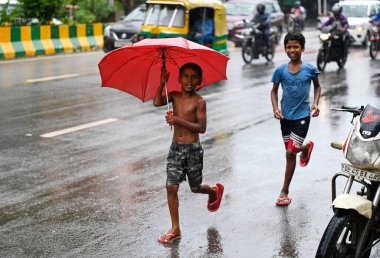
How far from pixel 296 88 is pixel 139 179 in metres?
2.13

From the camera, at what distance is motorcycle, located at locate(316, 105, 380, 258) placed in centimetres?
487

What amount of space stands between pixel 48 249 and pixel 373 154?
104 inches

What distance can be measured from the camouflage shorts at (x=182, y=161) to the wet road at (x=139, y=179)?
20.7 inches

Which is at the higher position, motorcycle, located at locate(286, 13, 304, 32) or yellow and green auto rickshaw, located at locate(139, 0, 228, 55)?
yellow and green auto rickshaw, located at locate(139, 0, 228, 55)

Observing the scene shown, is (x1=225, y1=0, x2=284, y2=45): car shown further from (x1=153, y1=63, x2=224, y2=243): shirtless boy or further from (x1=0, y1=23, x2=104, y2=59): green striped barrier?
(x1=153, y1=63, x2=224, y2=243): shirtless boy

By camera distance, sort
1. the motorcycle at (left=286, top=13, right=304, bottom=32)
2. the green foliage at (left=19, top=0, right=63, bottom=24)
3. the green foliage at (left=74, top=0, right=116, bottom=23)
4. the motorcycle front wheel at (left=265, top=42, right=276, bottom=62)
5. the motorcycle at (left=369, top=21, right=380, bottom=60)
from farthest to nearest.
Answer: the motorcycle at (left=286, top=13, right=304, bottom=32), the green foliage at (left=74, top=0, right=116, bottom=23), the green foliage at (left=19, top=0, right=63, bottom=24), the motorcycle at (left=369, top=21, right=380, bottom=60), the motorcycle front wheel at (left=265, top=42, right=276, bottom=62)

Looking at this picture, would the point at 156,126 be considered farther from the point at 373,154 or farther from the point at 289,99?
the point at 373,154

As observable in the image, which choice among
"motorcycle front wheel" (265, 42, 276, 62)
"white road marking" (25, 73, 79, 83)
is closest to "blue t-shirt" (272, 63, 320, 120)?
"white road marking" (25, 73, 79, 83)

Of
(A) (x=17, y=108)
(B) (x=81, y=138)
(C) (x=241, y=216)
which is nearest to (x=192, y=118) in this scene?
(C) (x=241, y=216)

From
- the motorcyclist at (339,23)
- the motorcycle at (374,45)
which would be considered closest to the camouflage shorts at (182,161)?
the motorcyclist at (339,23)

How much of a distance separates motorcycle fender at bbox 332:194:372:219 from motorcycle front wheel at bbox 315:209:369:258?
0.06 metres

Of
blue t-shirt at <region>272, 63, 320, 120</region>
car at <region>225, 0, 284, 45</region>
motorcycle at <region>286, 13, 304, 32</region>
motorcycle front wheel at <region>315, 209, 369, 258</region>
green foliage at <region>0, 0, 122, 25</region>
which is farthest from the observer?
motorcycle at <region>286, 13, 304, 32</region>

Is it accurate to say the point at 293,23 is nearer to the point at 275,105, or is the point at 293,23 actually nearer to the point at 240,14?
the point at 240,14

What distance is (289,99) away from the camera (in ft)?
23.6
